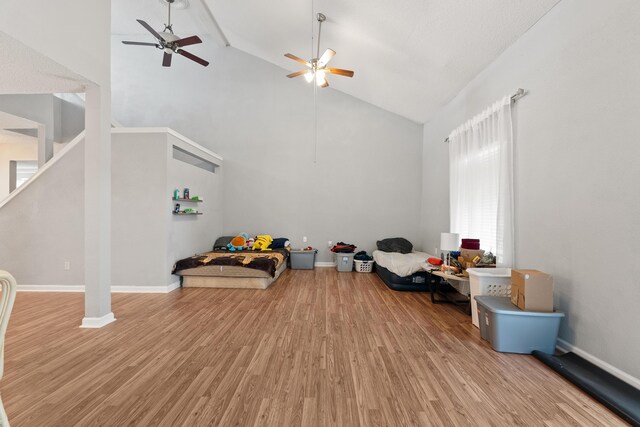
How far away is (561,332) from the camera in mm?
2475

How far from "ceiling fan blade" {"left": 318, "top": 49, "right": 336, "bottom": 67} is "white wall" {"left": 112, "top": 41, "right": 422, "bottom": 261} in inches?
90.1

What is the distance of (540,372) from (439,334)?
31.5 inches

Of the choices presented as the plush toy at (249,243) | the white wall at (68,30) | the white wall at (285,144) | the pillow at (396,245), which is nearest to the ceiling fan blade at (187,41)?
the white wall at (68,30)

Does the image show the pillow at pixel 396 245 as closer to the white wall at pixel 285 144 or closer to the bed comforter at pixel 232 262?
the white wall at pixel 285 144

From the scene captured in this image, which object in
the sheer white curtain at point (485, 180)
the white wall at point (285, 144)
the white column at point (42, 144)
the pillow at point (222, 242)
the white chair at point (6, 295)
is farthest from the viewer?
the white wall at point (285, 144)

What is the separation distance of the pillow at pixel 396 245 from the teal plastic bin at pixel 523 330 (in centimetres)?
328

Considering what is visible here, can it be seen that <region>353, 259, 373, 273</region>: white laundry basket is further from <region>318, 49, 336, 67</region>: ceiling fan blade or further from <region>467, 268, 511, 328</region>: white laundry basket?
<region>318, 49, 336, 67</region>: ceiling fan blade

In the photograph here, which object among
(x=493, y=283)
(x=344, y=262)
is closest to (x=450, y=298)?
(x=493, y=283)

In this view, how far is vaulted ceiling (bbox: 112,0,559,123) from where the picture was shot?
3.09m

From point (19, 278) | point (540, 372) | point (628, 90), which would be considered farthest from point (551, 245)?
point (19, 278)

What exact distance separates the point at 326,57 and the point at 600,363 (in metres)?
4.15

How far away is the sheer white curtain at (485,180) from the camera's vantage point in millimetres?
3086

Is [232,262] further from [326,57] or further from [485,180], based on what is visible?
[485,180]

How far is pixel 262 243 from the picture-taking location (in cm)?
562
